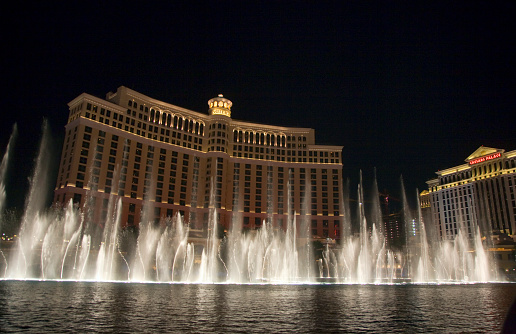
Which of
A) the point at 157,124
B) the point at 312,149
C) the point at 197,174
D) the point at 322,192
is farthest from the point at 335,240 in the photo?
the point at 157,124

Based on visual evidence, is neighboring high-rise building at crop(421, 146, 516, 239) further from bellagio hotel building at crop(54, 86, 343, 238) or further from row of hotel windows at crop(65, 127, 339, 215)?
row of hotel windows at crop(65, 127, 339, 215)

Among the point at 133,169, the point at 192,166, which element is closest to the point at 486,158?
the point at 192,166

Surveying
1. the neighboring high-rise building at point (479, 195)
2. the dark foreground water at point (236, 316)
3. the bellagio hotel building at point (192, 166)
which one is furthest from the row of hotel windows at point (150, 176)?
the dark foreground water at point (236, 316)

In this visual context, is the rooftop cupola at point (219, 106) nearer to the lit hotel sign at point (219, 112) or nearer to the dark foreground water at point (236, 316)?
the lit hotel sign at point (219, 112)

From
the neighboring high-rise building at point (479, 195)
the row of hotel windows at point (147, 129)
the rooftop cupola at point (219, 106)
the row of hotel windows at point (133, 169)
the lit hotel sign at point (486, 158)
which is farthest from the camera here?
the lit hotel sign at point (486, 158)

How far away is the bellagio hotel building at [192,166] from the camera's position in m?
84.9

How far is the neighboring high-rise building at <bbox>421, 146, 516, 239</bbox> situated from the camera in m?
106

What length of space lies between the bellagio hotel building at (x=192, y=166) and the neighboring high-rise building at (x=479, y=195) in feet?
144

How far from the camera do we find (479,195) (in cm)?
11419

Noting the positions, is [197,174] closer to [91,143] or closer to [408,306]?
[91,143]

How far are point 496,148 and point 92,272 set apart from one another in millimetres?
121110

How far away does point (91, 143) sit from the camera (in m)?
85.0

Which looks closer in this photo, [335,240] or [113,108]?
[113,108]

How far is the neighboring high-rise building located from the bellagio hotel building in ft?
144
